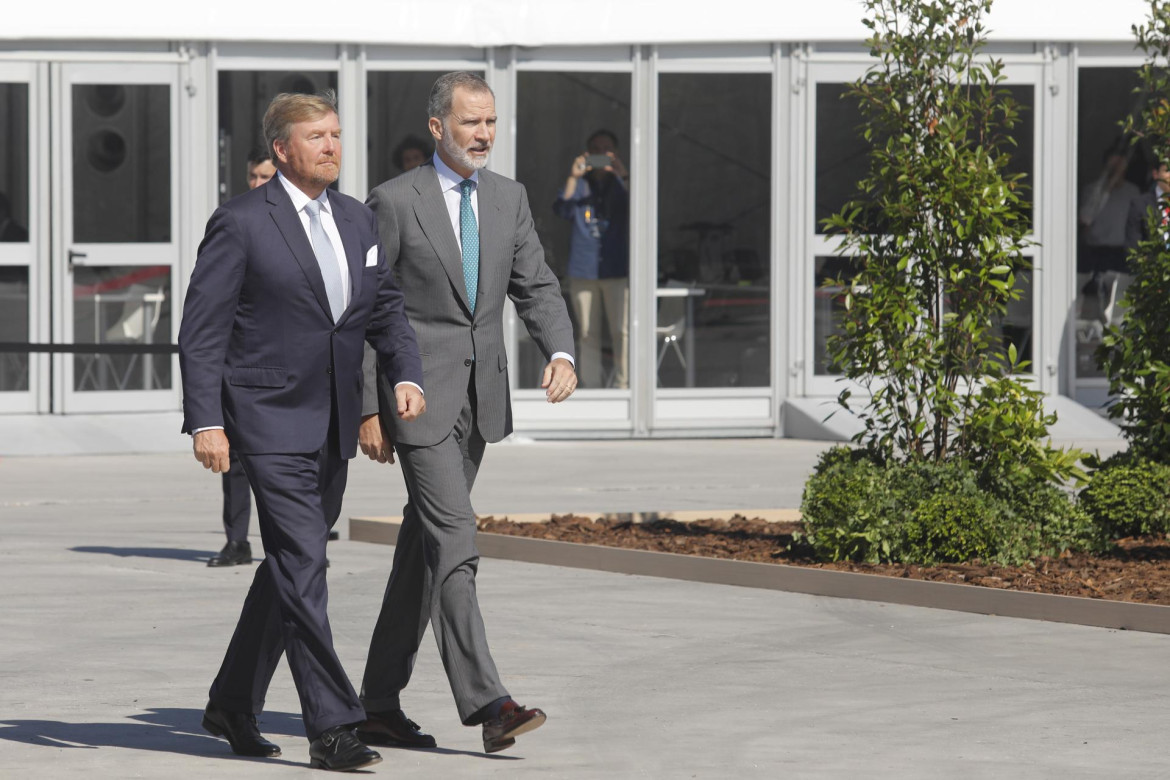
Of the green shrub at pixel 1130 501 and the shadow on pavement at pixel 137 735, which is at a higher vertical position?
the green shrub at pixel 1130 501

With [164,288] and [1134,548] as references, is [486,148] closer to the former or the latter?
[1134,548]

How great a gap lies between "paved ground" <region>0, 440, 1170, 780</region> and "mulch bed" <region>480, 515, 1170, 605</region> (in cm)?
40

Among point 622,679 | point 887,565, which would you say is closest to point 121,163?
point 887,565

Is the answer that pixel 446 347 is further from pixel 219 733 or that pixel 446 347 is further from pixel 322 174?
pixel 219 733

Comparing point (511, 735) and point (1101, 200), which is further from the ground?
point (1101, 200)

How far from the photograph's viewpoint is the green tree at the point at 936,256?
9.09 metres

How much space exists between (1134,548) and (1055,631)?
1932 millimetres

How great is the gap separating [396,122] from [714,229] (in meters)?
2.79

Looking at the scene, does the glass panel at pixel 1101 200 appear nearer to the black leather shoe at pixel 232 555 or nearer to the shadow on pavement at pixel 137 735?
the black leather shoe at pixel 232 555

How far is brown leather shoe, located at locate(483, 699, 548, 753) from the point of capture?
18.0 ft

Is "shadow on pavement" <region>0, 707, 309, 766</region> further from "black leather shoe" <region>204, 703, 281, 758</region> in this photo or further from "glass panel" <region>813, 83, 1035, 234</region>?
"glass panel" <region>813, 83, 1035, 234</region>

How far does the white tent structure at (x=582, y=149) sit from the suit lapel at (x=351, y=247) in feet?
36.7

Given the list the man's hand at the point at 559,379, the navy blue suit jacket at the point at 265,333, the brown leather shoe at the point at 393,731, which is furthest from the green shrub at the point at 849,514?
the navy blue suit jacket at the point at 265,333

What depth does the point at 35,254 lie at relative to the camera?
16.5 m
